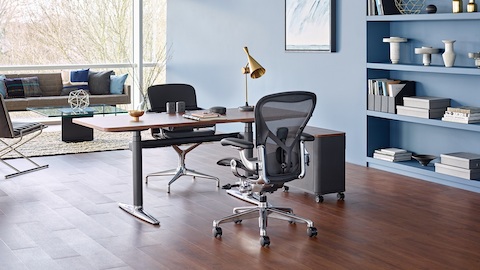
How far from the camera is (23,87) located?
1125cm

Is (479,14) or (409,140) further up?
(479,14)

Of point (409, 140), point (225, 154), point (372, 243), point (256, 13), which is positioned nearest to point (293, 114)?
point (372, 243)

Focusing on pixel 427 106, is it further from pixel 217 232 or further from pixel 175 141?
pixel 217 232

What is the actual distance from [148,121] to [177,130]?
107cm

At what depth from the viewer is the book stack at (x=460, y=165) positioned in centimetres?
707

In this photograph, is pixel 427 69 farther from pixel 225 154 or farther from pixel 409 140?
pixel 225 154

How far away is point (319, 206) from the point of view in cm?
649

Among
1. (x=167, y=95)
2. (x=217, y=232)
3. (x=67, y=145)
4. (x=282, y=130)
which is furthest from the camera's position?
(x=67, y=145)

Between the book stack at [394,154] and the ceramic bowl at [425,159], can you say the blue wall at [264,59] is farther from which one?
the ceramic bowl at [425,159]

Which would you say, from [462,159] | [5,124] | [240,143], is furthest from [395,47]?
[5,124]

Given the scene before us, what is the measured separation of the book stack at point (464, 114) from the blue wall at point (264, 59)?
121cm

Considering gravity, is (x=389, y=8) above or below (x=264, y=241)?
above

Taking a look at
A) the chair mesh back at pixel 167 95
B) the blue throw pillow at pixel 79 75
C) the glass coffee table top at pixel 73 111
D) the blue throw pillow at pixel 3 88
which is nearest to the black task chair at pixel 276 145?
the chair mesh back at pixel 167 95

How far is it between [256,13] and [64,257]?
5577 mm
